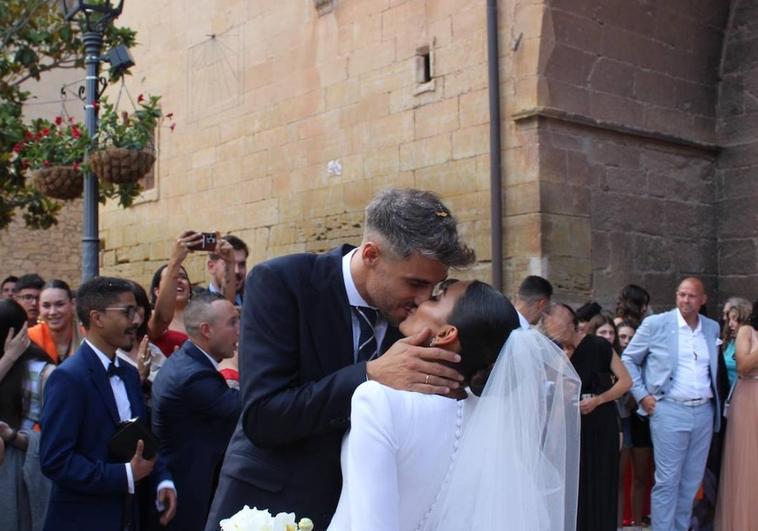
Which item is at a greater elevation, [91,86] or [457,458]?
[91,86]

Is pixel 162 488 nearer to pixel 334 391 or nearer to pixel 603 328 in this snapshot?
pixel 334 391

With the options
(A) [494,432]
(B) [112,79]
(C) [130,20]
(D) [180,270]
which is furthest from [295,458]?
(C) [130,20]

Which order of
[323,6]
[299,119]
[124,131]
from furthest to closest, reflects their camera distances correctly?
1. [299,119]
2. [323,6]
3. [124,131]

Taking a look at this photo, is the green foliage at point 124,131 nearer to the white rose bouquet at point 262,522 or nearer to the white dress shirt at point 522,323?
the white dress shirt at point 522,323

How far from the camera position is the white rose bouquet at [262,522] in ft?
7.46

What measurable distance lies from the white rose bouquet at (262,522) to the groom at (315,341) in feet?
0.56

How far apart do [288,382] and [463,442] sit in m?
0.54

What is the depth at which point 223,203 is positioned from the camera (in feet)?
38.8

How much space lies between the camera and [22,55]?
30.4ft

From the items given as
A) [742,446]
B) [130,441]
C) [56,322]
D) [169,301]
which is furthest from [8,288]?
[742,446]

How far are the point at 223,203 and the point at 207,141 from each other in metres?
0.93

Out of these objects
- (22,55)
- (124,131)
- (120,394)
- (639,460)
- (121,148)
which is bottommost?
(639,460)

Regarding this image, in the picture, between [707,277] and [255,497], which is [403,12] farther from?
[255,497]

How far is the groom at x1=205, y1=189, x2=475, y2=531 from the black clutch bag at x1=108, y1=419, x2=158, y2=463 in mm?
1166
